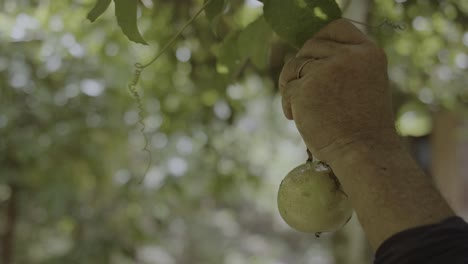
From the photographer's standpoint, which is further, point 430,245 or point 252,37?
point 252,37

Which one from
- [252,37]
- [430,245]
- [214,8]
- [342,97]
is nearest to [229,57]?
[252,37]

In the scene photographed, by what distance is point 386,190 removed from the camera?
3.60ft

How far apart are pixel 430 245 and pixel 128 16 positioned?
0.65 meters

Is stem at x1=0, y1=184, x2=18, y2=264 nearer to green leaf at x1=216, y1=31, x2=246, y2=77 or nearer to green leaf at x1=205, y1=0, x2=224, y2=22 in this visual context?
green leaf at x1=216, y1=31, x2=246, y2=77

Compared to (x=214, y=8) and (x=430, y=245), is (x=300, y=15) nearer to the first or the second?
(x=214, y=8)

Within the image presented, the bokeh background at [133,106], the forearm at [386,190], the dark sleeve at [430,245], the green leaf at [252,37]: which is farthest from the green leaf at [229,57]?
the bokeh background at [133,106]

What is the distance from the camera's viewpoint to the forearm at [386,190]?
3.47 feet

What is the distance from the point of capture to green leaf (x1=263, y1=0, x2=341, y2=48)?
130 centimetres

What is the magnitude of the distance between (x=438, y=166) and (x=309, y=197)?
4097 millimetres

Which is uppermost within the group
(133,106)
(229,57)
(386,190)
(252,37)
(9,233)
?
(386,190)

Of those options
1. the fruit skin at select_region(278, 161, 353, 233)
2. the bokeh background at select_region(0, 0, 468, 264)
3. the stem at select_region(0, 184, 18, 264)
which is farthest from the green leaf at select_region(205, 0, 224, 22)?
the stem at select_region(0, 184, 18, 264)

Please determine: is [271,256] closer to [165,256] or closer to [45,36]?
[165,256]

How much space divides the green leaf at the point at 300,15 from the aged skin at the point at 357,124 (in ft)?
0.09

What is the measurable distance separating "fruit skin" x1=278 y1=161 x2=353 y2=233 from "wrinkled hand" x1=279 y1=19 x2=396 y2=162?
114mm
